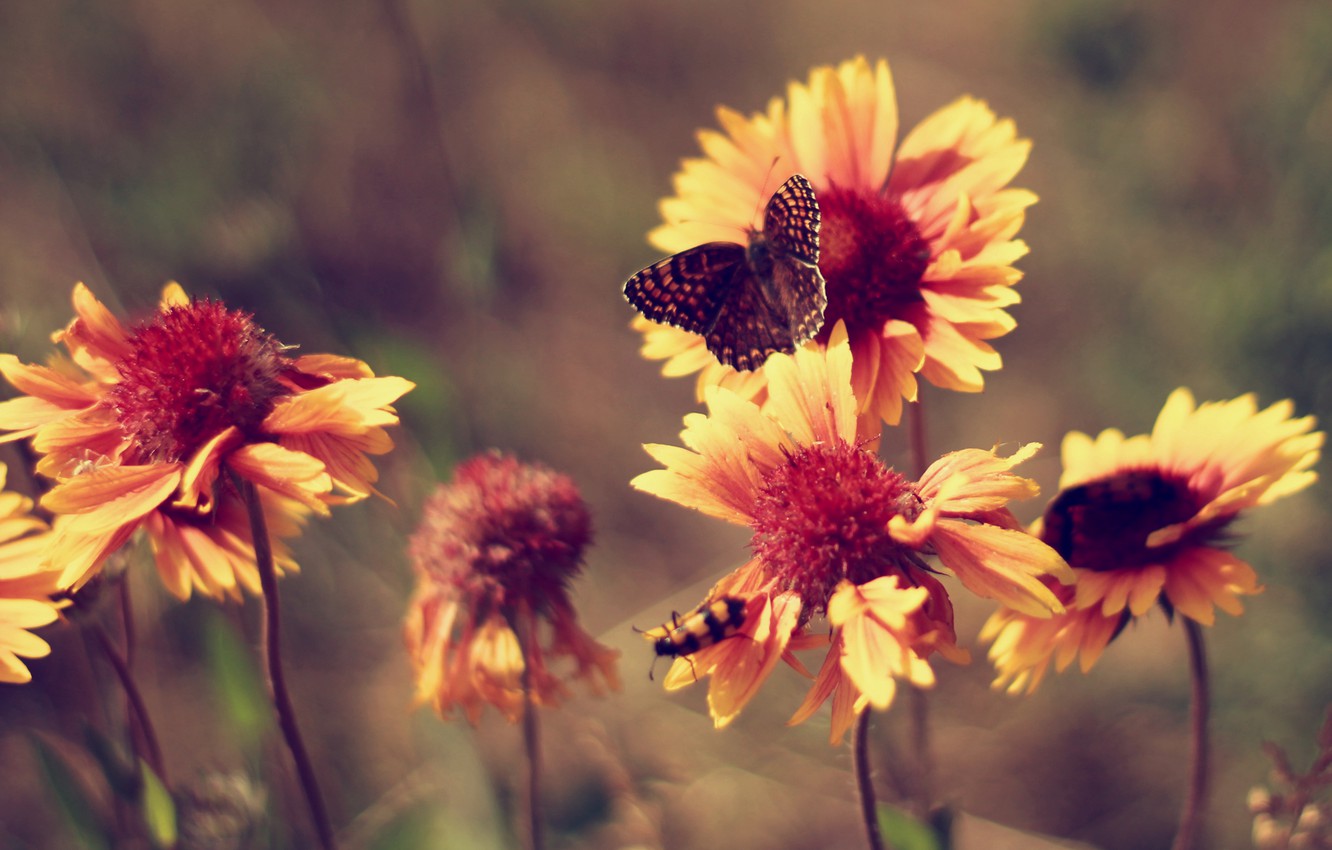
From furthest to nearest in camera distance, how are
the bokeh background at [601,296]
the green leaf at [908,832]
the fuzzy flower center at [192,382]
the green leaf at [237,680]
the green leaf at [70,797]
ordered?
the bokeh background at [601,296] → the green leaf at [237,680] → the green leaf at [70,797] → the green leaf at [908,832] → the fuzzy flower center at [192,382]

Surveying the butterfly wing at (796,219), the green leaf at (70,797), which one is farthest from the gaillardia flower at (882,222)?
the green leaf at (70,797)

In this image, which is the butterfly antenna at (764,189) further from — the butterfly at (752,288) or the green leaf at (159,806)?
the green leaf at (159,806)

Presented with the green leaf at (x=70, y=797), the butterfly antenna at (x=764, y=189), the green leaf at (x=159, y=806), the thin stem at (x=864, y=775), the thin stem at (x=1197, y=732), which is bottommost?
the thin stem at (x=1197, y=732)

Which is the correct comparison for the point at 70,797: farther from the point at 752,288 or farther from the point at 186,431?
the point at 752,288

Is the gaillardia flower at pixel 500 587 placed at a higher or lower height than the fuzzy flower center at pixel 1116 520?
higher

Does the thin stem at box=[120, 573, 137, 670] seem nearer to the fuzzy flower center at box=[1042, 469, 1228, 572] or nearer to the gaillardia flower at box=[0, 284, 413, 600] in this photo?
the gaillardia flower at box=[0, 284, 413, 600]

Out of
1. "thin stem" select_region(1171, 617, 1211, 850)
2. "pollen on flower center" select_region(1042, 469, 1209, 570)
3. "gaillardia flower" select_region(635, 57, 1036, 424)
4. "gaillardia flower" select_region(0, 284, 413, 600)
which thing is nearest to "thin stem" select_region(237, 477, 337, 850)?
"gaillardia flower" select_region(0, 284, 413, 600)

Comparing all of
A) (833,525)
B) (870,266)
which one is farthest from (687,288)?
(833,525)
